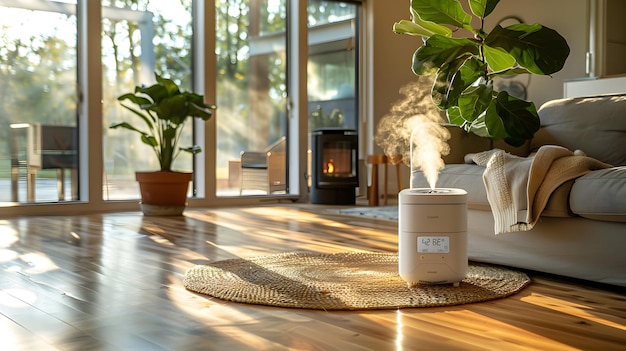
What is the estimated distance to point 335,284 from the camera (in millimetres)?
2488

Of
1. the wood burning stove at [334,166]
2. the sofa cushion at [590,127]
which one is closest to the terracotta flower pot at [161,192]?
the wood burning stove at [334,166]

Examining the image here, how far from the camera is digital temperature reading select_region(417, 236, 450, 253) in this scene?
7.67 feet

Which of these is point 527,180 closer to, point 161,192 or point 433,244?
point 433,244

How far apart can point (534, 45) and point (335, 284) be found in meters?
1.04

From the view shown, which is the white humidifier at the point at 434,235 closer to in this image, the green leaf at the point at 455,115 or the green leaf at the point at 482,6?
the green leaf at the point at 455,115

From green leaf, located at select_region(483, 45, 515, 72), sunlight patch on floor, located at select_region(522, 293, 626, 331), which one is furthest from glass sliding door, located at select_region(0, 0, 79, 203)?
sunlight patch on floor, located at select_region(522, 293, 626, 331)

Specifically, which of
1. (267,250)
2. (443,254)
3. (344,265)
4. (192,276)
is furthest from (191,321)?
(267,250)

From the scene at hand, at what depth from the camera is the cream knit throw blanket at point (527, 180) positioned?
252 centimetres

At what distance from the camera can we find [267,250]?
3477 mm

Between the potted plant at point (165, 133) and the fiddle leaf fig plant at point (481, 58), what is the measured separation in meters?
3.02

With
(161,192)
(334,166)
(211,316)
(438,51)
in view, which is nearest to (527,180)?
(438,51)

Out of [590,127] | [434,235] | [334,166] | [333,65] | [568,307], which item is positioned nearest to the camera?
[568,307]

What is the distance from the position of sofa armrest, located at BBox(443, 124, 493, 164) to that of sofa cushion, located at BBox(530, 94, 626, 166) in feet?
1.01

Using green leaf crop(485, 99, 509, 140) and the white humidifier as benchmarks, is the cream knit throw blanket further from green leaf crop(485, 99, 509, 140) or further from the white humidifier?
the white humidifier
